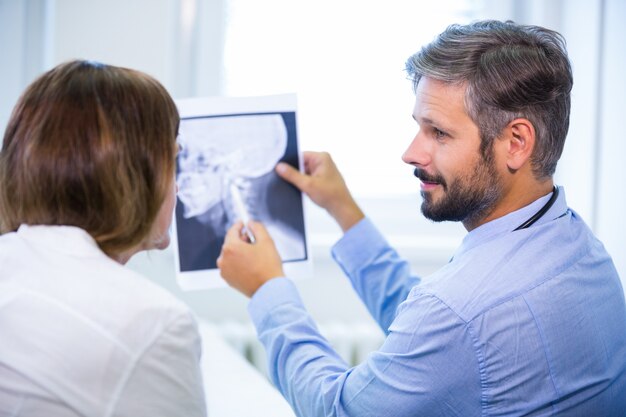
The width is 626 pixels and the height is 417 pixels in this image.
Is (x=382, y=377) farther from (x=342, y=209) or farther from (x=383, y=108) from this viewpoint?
(x=383, y=108)

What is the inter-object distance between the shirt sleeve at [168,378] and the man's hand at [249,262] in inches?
14.5

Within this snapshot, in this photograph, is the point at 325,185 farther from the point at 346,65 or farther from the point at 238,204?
the point at 346,65

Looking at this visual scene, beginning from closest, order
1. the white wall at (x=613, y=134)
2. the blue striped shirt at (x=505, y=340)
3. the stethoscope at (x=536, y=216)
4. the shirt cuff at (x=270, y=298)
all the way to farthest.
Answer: the blue striped shirt at (x=505, y=340) → the stethoscope at (x=536, y=216) → the shirt cuff at (x=270, y=298) → the white wall at (x=613, y=134)

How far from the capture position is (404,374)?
0.89 m

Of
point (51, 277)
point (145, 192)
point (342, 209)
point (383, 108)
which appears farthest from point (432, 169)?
point (383, 108)

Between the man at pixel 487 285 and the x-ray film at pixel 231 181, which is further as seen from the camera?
the x-ray film at pixel 231 181

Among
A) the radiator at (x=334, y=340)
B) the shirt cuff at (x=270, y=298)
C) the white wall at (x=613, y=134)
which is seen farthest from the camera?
the radiator at (x=334, y=340)

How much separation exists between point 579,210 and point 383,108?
2.31ft

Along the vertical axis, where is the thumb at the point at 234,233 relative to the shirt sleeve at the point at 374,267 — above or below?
above

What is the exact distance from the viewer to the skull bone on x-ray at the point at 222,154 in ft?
4.02

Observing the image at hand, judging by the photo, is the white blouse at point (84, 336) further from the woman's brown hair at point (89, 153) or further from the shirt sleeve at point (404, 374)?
the shirt sleeve at point (404, 374)

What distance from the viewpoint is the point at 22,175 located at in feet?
2.39

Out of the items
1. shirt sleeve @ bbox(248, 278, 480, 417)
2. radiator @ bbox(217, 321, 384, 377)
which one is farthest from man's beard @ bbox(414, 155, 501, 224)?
radiator @ bbox(217, 321, 384, 377)

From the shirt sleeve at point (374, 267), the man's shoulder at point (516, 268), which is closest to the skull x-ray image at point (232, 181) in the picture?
the shirt sleeve at point (374, 267)
